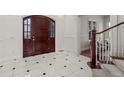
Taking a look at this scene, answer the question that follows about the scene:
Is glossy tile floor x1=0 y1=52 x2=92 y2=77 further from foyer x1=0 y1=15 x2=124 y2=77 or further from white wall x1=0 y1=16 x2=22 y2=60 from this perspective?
white wall x1=0 y1=16 x2=22 y2=60

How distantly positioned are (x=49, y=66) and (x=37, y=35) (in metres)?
0.95

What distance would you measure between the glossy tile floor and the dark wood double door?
17 cm

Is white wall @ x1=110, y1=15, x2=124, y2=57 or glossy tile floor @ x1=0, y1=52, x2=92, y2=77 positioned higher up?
white wall @ x1=110, y1=15, x2=124, y2=57

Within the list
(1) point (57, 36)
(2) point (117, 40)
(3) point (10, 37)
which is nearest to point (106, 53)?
(2) point (117, 40)

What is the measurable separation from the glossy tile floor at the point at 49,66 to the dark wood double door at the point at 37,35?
0.54ft

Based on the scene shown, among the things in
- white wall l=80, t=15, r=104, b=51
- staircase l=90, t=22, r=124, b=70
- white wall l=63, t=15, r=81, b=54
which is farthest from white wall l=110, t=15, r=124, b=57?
white wall l=63, t=15, r=81, b=54

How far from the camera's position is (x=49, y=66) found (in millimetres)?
3500

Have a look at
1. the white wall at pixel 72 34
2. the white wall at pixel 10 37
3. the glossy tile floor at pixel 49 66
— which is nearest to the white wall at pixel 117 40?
the glossy tile floor at pixel 49 66

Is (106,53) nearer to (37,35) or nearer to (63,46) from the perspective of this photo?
(63,46)

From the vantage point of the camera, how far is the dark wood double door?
3516 mm

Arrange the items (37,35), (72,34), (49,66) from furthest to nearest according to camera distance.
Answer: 1. (37,35)
2. (49,66)
3. (72,34)
